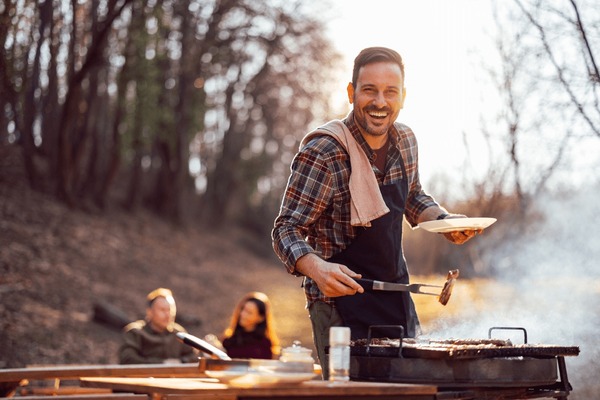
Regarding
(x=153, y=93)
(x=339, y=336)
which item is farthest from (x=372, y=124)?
(x=153, y=93)

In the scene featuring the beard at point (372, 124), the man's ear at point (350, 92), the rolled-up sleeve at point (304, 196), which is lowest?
the rolled-up sleeve at point (304, 196)

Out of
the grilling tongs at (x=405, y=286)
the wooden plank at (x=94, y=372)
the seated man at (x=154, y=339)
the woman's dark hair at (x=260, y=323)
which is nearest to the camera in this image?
the grilling tongs at (x=405, y=286)

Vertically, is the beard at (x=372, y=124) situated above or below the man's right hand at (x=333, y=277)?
above

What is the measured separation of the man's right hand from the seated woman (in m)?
6.15

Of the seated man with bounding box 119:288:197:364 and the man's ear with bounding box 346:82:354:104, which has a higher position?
the man's ear with bounding box 346:82:354:104

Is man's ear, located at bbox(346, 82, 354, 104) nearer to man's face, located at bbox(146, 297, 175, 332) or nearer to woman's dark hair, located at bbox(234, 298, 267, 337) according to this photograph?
man's face, located at bbox(146, 297, 175, 332)

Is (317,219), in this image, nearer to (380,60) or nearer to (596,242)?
(380,60)

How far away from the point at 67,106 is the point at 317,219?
14.2 metres

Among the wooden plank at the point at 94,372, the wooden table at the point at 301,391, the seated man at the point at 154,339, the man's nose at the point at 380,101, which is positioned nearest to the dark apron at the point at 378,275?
the man's nose at the point at 380,101

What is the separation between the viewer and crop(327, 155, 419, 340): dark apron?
3.61m

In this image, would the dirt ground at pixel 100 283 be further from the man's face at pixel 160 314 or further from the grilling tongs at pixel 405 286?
the grilling tongs at pixel 405 286

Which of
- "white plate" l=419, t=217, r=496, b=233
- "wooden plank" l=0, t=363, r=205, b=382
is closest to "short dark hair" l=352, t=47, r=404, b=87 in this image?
"white plate" l=419, t=217, r=496, b=233

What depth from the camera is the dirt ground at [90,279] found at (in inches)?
486

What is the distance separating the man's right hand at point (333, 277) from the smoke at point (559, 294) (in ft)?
3.32
